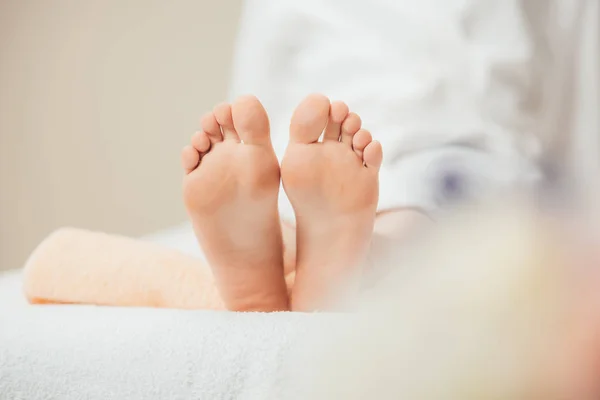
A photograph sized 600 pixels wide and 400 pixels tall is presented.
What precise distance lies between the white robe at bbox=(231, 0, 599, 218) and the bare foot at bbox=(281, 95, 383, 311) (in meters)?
0.18

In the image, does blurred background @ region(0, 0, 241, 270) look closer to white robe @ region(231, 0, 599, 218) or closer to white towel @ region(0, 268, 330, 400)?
white robe @ region(231, 0, 599, 218)

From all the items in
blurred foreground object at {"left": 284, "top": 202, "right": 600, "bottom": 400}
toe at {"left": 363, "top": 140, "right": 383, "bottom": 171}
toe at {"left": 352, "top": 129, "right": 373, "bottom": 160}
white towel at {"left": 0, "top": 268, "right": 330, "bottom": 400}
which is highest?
toe at {"left": 352, "top": 129, "right": 373, "bottom": 160}

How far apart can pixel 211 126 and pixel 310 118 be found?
0.29 feet

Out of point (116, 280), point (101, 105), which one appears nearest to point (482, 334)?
point (116, 280)

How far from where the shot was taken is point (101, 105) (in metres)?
1.56

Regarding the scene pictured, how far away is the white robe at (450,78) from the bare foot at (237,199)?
0.19 meters

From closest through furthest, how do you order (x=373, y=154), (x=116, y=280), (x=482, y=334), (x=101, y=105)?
(x=482, y=334) → (x=373, y=154) → (x=116, y=280) → (x=101, y=105)

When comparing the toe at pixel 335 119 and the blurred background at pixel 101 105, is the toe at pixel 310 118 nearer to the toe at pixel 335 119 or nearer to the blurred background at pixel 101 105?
the toe at pixel 335 119

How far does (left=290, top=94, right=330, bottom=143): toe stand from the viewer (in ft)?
2.03

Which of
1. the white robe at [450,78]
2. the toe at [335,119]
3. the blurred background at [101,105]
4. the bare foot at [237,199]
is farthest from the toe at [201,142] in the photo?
the blurred background at [101,105]

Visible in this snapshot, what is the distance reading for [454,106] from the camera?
936 mm

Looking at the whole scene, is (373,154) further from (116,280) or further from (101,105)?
(101,105)

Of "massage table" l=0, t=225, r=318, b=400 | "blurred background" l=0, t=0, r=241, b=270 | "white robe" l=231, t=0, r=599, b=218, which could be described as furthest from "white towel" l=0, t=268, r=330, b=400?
"blurred background" l=0, t=0, r=241, b=270

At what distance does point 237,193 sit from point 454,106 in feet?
1.35
